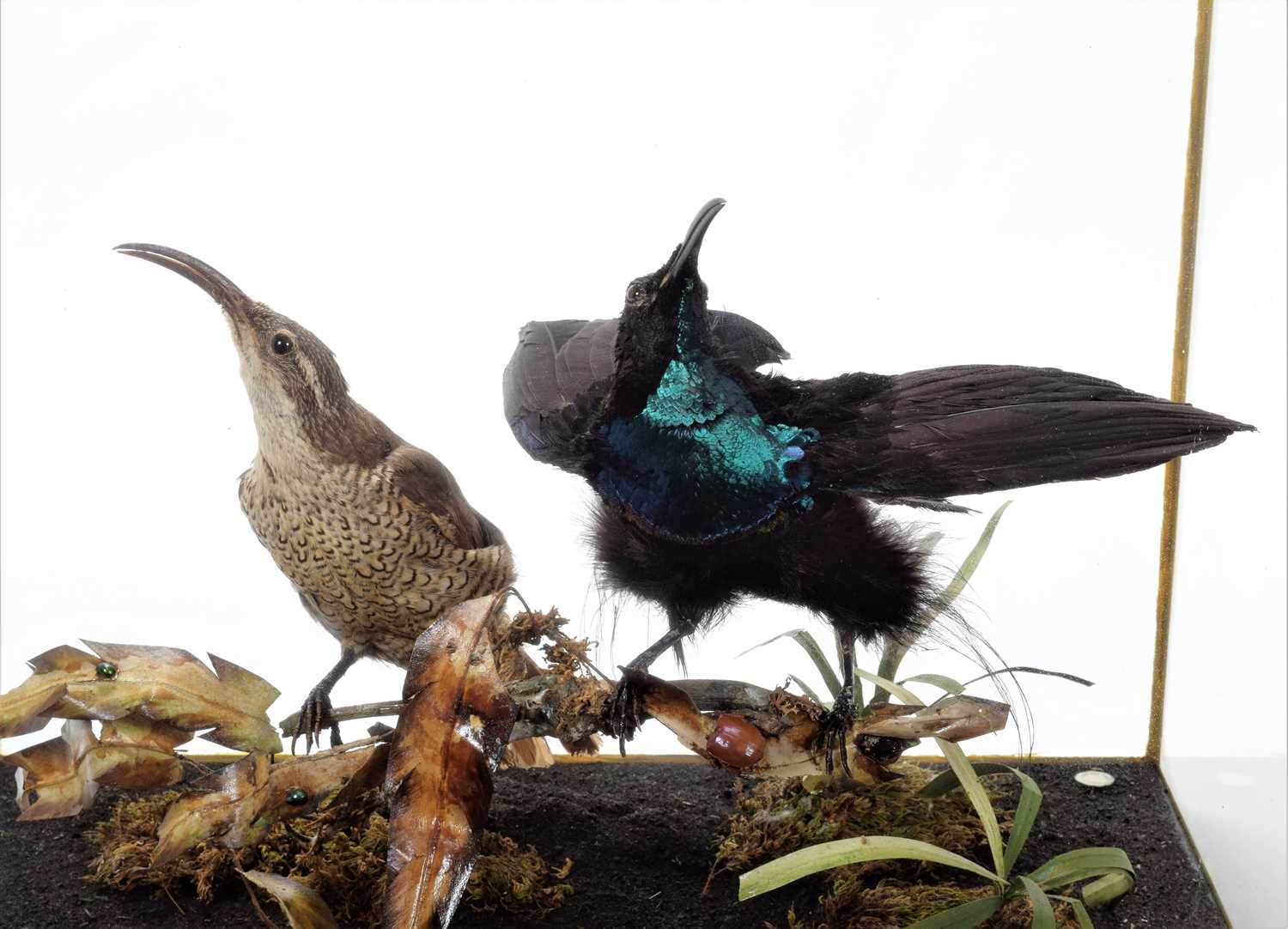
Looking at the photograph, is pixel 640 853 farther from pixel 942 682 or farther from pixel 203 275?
pixel 203 275

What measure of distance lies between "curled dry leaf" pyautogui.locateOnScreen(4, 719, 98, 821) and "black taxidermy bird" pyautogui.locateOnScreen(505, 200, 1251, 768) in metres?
0.79

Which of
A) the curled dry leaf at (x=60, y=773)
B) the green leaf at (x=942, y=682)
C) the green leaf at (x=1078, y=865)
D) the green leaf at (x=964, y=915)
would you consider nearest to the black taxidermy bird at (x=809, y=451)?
the green leaf at (x=942, y=682)

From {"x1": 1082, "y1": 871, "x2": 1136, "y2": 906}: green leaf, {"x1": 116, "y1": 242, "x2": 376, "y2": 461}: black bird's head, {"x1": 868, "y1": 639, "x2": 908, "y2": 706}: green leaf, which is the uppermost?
{"x1": 116, "y1": 242, "x2": 376, "y2": 461}: black bird's head

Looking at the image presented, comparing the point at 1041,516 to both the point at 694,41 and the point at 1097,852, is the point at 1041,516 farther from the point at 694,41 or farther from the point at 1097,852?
the point at 694,41

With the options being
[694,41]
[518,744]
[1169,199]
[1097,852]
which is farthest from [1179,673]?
[694,41]

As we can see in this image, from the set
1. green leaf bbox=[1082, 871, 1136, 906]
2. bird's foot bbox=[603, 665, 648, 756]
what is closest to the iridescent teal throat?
bird's foot bbox=[603, 665, 648, 756]

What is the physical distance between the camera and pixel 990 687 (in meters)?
2.29

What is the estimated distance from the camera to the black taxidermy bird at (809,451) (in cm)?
155

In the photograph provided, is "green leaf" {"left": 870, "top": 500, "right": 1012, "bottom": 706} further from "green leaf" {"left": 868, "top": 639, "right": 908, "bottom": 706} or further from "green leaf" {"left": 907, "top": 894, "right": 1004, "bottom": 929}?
"green leaf" {"left": 907, "top": 894, "right": 1004, "bottom": 929}

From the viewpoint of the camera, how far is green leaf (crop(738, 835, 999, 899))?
1382mm

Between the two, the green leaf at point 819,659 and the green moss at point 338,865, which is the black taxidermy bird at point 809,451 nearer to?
the green leaf at point 819,659

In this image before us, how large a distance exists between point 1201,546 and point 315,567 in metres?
1.54

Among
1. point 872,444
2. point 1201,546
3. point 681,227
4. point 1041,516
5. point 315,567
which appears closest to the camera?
point 872,444

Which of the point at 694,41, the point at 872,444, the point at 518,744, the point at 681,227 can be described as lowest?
the point at 518,744
